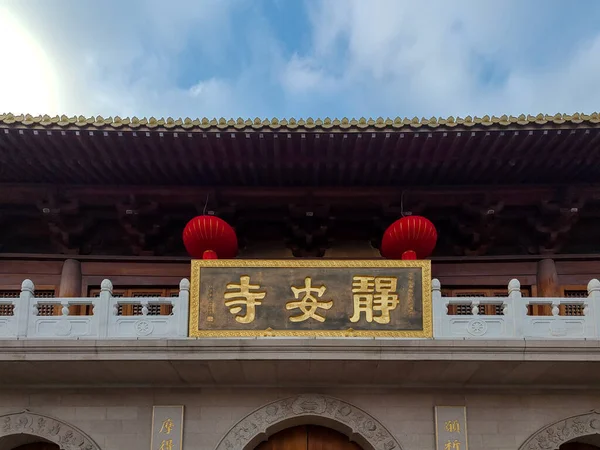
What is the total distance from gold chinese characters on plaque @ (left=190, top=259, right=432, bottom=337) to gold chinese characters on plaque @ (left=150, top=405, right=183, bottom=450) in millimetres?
1189

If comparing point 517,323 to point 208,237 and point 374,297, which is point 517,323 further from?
point 208,237

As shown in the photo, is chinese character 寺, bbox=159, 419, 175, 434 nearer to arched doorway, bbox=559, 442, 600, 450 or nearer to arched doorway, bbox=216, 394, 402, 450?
arched doorway, bbox=216, 394, 402, 450

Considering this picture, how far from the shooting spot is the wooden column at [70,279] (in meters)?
10.3

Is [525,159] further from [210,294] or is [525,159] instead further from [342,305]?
→ [210,294]

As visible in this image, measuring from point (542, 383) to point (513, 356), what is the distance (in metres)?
1.11

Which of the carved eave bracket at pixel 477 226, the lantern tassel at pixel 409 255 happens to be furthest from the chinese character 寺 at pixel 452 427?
the carved eave bracket at pixel 477 226

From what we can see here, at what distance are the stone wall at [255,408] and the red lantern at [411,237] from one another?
1831mm

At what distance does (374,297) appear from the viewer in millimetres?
8867

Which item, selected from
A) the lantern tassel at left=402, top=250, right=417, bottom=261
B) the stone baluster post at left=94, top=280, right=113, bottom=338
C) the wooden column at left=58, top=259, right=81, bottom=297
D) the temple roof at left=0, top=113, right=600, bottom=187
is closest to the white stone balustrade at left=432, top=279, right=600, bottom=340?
the lantern tassel at left=402, top=250, right=417, bottom=261

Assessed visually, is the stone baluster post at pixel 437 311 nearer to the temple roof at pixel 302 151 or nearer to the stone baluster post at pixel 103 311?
the temple roof at pixel 302 151

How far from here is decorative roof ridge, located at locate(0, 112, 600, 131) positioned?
892 cm

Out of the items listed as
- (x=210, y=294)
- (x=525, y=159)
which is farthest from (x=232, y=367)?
(x=525, y=159)

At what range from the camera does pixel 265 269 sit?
9.02 metres

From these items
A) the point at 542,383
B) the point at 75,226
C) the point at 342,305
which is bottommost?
the point at 542,383
